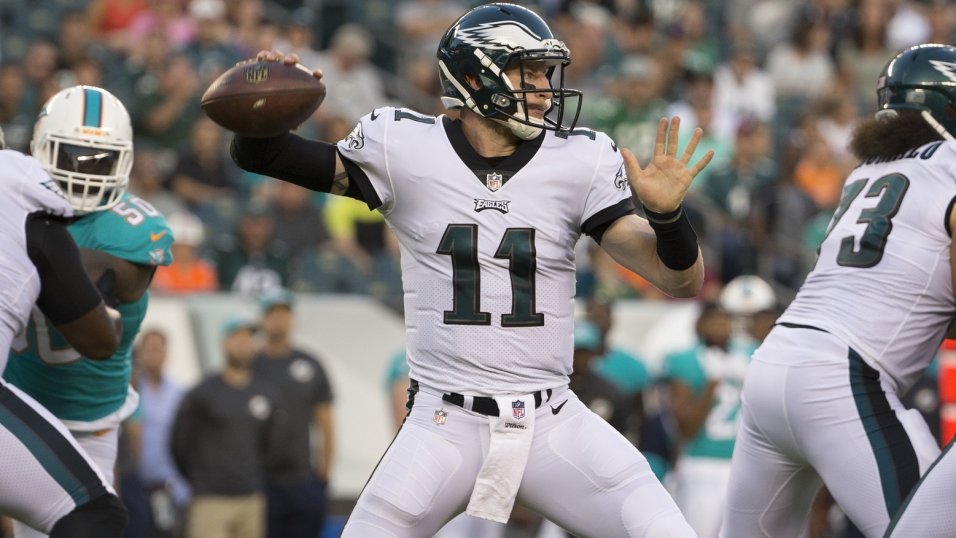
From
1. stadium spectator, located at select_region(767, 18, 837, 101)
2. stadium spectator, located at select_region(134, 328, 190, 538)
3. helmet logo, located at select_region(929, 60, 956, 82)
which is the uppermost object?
helmet logo, located at select_region(929, 60, 956, 82)

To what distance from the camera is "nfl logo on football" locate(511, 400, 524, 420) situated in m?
4.38

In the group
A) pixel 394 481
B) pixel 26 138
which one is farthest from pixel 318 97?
pixel 26 138

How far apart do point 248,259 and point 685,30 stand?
5548 millimetres

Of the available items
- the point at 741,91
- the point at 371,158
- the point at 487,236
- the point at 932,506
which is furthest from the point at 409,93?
the point at 932,506

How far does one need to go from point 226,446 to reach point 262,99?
16.4ft

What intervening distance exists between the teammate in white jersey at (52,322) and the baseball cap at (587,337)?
3938 mm

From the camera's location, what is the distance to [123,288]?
5.32 meters

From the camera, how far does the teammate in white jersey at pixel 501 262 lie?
433 cm

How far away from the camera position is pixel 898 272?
4.72 meters

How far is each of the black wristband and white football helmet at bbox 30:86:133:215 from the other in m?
1.97

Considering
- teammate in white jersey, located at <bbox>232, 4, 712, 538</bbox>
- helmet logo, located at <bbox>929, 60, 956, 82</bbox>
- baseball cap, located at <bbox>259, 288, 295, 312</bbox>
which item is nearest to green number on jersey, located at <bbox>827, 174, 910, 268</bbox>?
helmet logo, located at <bbox>929, 60, 956, 82</bbox>

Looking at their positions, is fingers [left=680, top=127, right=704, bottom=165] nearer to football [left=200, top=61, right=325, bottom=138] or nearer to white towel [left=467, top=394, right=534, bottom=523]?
white towel [left=467, top=394, right=534, bottom=523]

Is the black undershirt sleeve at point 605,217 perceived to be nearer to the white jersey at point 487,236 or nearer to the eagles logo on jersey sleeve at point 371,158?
the white jersey at point 487,236

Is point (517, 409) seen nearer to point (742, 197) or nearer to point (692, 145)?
point (692, 145)
